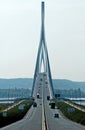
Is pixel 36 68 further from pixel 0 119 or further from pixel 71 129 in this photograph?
pixel 71 129

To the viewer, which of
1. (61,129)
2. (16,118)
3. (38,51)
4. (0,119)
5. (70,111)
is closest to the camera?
(61,129)

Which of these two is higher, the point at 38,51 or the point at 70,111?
the point at 38,51

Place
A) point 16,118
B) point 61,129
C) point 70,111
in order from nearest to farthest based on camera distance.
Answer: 1. point 61,129
2. point 16,118
3. point 70,111

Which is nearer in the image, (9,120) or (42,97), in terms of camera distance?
(9,120)

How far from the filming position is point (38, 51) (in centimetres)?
19250

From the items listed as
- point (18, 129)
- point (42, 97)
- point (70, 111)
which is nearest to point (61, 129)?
point (18, 129)

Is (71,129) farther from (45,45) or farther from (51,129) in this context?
(45,45)

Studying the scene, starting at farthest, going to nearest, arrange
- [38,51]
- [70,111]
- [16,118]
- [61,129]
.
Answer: [38,51]
[70,111]
[16,118]
[61,129]

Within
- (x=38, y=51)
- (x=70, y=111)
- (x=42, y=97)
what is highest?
(x=38, y=51)

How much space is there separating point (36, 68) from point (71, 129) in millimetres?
138627

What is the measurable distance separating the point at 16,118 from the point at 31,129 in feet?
114

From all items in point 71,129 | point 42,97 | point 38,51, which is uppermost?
point 38,51

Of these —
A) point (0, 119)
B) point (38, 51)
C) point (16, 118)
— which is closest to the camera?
point (0, 119)

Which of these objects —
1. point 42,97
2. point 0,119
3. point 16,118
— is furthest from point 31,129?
point 42,97
